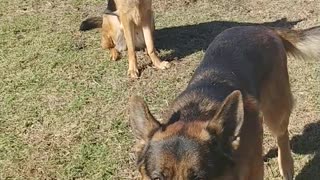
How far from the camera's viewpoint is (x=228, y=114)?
3.41 meters

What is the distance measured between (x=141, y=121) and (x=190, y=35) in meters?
4.48

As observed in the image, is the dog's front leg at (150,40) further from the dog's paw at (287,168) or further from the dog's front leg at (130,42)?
the dog's paw at (287,168)

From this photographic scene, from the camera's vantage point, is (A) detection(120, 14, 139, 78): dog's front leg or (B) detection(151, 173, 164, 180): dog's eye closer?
(B) detection(151, 173, 164, 180): dog's eye

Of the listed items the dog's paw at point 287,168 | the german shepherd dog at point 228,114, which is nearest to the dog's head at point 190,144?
the german shepherd dog at point 228,114

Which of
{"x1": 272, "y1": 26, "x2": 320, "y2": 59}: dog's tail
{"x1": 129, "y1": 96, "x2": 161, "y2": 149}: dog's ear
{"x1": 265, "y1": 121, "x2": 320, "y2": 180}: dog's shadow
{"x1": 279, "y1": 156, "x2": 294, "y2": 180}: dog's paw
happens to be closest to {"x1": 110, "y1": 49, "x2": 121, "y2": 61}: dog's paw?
{"x1": 265, "y1": 121, "x2": 320, "y2": 180}: dog's shadow

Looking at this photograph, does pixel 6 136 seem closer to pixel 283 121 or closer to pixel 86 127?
pixel 86 127

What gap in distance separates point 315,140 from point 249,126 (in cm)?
164

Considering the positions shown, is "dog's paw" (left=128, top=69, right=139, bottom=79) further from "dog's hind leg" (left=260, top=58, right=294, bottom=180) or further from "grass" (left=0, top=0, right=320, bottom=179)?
"dog's hind leg" (left=260, top=58, right=294, bottom=180)

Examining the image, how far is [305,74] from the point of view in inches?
255

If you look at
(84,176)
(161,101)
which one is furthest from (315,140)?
(84,176)

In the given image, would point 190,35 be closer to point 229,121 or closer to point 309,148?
point 309,148

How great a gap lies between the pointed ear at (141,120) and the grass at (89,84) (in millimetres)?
1708

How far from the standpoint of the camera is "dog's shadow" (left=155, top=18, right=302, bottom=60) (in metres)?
7.62

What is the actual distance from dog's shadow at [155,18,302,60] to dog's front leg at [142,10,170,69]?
0.93 feet
